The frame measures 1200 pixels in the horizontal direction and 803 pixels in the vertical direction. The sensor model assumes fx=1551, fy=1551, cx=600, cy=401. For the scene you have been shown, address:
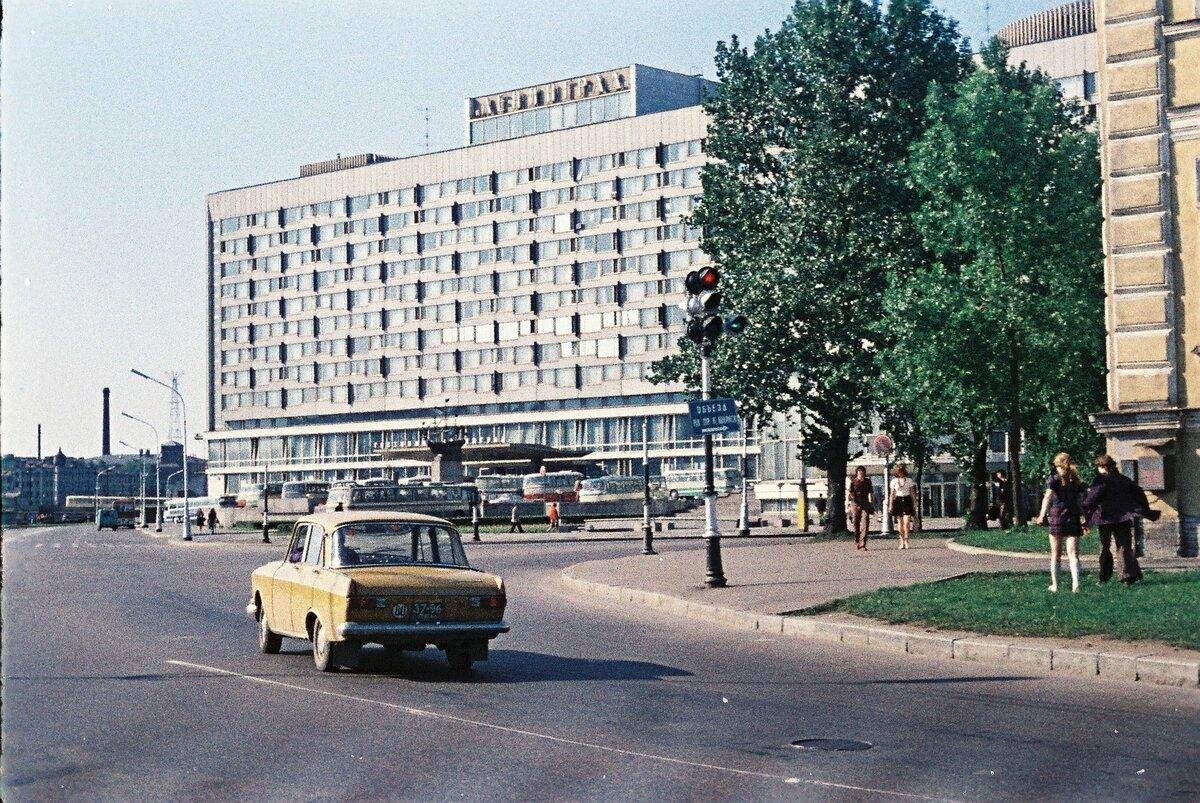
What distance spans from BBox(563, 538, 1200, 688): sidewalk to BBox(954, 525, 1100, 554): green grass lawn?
2.72 feet

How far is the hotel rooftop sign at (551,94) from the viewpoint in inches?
5059

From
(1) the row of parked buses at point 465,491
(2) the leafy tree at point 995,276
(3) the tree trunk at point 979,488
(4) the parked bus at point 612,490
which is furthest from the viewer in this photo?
(4) the parked bus at point 612,490

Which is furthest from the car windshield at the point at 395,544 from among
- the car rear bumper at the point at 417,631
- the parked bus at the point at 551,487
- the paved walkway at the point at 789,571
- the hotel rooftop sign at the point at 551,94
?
the hotel rooftop sign at the point at 551,94

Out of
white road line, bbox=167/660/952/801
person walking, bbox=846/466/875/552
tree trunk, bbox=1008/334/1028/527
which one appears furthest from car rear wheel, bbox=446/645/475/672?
tree trunk, bbox=1008/334/1028/527

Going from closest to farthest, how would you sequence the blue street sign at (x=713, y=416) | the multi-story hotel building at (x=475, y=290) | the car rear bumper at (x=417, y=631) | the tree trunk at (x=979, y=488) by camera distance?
the car rear bumper at (x=417, y=631) < the blue street sign at (x=713, y=416) < the tree trunk at (x=979, y=488) < the multi-story hotel building at (x=475, y=290)

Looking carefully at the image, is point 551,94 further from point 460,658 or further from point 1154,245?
point 460,658

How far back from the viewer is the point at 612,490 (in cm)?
9088

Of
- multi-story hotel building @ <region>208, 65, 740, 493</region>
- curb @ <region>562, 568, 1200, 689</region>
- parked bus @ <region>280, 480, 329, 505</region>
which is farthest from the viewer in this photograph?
multi-story hotel building @ <region>208, 65, 740, 493</region>

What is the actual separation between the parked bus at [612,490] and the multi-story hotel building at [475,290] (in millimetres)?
20250

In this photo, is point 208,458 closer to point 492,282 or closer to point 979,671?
point 492,282

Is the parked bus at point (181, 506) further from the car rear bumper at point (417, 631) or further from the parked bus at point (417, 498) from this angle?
the car rear bumper at point (417, 631)

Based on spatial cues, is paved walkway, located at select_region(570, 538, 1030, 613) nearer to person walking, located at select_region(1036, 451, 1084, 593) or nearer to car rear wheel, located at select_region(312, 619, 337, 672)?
person walking, located at select_region(1036, 451, 1084, 593)

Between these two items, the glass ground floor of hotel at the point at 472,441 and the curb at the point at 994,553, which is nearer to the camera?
the curb at the point at 994,553

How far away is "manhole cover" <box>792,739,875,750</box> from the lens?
9.86 meters
